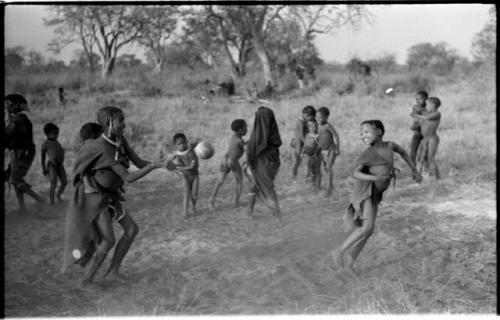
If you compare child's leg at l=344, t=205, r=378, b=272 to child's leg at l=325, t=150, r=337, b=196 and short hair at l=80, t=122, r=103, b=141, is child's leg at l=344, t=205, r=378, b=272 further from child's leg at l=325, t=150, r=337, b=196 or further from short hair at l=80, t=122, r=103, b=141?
child's leg at l=325, t=150, r=337, b=196

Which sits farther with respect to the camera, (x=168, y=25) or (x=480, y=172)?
(x=168, y=25)

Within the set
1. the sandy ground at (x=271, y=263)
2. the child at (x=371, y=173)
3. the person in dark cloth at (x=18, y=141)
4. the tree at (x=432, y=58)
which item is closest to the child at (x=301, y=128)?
the sandy ground at (x=271, y=263)

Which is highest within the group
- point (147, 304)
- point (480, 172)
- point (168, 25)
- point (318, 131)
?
point (168, 25)

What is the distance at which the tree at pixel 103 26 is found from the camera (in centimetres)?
1035

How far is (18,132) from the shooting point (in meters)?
6.57

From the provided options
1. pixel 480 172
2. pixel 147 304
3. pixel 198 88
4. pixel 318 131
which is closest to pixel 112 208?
pixel 147 304

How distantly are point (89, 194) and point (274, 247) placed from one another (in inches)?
81.3

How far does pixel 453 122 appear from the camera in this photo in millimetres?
11828

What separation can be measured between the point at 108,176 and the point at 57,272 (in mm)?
1239

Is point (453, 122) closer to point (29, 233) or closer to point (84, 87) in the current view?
point (84, 87)

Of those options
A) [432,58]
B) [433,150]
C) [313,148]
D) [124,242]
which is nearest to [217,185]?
[313,148]

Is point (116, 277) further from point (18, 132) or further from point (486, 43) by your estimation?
point (486, 43)

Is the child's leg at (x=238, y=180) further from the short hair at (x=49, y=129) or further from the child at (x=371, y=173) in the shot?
the child at (x=371, y=173)

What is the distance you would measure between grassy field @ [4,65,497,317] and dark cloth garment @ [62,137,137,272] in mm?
451
